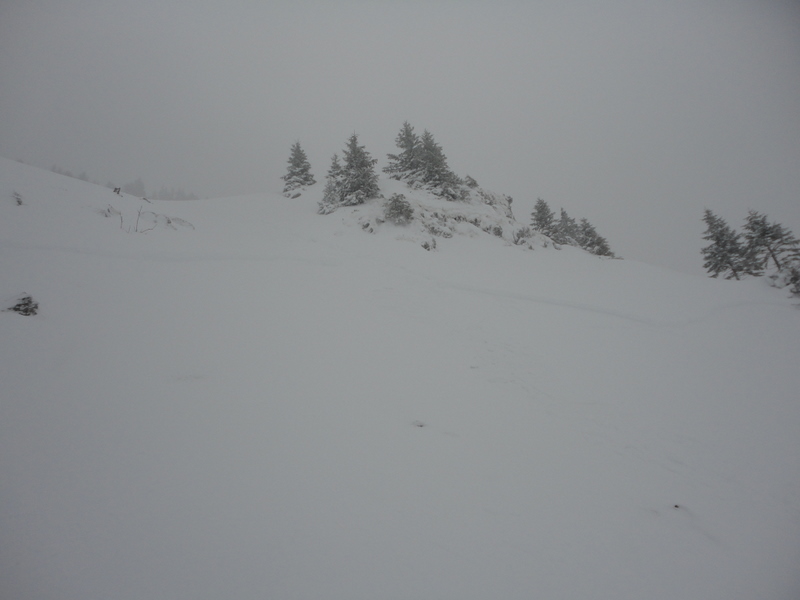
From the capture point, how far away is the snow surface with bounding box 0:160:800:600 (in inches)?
92.8

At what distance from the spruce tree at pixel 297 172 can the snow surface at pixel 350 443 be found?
1850 cm

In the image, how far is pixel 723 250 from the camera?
2434 cm

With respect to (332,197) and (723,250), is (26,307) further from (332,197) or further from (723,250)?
(723,250)

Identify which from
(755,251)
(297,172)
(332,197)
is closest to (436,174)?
(332,197)

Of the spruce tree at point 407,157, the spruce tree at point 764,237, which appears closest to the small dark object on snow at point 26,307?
the spruce tree at point 407,157

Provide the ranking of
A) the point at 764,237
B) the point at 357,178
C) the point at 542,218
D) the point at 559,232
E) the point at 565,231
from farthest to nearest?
the point at 565,231 < the point at 559,232 < the point at 542,218 < the point at 764,237 < the point at 357,178

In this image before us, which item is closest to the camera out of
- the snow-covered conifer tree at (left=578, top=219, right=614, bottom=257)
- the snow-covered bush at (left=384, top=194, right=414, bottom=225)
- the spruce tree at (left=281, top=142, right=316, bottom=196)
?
the snow-covered bush at (left=384, top=194, right=414, bottom=225)

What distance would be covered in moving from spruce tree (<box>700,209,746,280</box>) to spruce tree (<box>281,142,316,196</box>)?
3440cm

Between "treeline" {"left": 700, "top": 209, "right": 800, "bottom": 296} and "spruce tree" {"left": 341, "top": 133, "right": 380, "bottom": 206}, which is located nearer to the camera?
"treeline" {"left": 700, "top": 209, "right": 800, "bottom": 296}

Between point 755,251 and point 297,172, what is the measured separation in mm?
35586

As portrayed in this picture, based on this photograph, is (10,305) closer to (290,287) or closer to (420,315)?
(290,287)

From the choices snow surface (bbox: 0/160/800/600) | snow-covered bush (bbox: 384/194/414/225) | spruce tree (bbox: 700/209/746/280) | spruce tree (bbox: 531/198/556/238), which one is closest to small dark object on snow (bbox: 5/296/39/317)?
snow surface (bbox: 0/160/800/600)

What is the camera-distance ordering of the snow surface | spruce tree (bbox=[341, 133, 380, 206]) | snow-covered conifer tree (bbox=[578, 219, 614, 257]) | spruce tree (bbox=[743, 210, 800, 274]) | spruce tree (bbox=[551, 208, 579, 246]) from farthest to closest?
spruce tree (bbox=[551, 208, 579, 246])
snow-covered conifer tree (bbox=[578, 219, 614, 257])
spruce tree (bbox=[743, 210, 800, 274])
spruce tree (bbox=[341, 133, 380, 206])
the snow surface

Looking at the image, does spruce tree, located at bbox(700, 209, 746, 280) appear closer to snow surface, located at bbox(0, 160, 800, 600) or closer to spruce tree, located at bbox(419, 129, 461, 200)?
spruce tree, located at bbox(419, 129, 461, 200)
